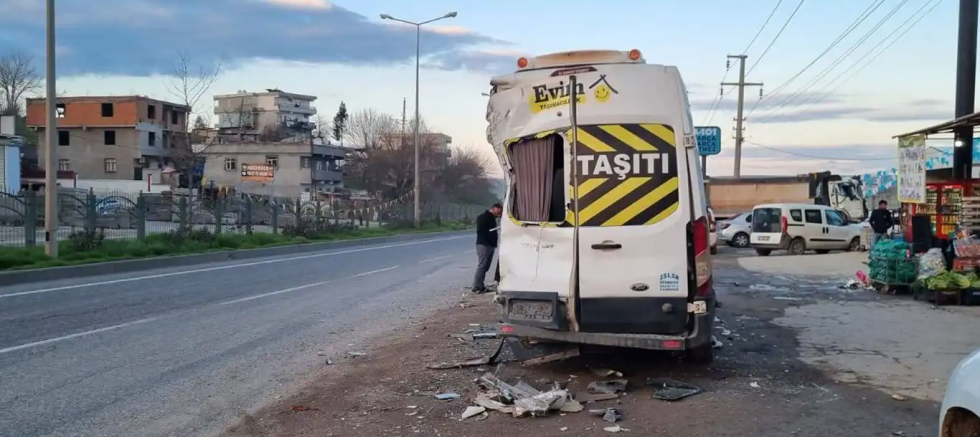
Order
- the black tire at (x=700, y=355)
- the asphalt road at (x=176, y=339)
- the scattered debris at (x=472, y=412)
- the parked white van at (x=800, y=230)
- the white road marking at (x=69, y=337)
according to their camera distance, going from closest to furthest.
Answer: the scattered debris at (x=472, y=412) → the asphalt road at (x=176, y=339) → the black tire at (x=700, y=355) → the white road marking at (x=69, y=337) → the parked white van at (x=800, y=230)

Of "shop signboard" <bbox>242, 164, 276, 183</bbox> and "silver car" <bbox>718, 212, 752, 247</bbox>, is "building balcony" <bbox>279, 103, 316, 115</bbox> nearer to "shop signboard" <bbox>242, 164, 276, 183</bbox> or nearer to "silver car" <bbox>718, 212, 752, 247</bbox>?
"shop signboard" <bbox>242, 164, 276, 183</bbox>

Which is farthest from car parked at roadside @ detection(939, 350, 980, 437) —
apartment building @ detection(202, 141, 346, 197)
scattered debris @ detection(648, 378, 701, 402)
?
apartment building @ detection(202, 141, 346, 197)

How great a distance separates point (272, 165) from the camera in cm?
7625

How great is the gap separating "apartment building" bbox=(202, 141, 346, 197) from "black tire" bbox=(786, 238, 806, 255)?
5588 centimetres

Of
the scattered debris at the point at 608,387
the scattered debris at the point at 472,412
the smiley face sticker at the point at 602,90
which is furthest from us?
the smiley face sticker at the point at 602,90

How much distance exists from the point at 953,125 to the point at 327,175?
2821 inches

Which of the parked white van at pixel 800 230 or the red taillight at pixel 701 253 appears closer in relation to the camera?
the red taillight at pixel 701 253

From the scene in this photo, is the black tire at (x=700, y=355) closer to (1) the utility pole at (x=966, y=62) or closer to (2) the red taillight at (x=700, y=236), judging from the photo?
(2) the red taillight at (x=700, y=236)

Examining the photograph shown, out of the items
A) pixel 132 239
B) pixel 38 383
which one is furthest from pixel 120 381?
pixel 132 239

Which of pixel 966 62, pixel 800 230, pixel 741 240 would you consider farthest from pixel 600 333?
pixel 741 240

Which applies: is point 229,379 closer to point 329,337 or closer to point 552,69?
point 329,337

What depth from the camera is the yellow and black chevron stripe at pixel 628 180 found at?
23.3ft

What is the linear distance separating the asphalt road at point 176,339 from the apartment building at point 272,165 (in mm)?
57993

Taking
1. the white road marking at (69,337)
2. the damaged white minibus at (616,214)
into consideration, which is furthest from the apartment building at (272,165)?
the damaged white minibus at (616,214)
